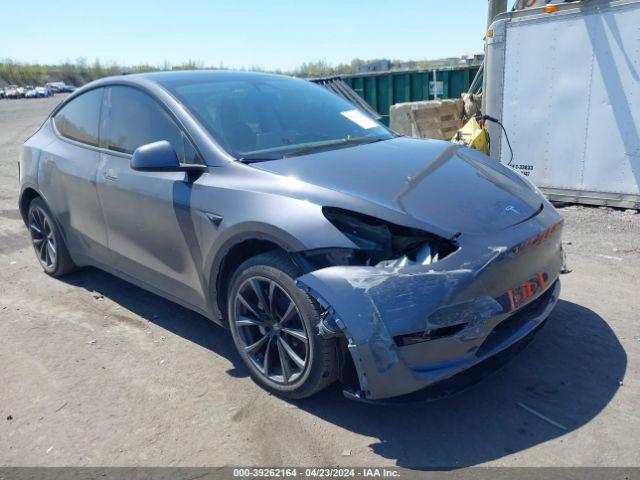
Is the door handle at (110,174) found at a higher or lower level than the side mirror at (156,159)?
lower

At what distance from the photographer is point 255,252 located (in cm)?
314

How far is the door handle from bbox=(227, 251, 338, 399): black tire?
136 centimetres

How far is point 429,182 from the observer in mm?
3002

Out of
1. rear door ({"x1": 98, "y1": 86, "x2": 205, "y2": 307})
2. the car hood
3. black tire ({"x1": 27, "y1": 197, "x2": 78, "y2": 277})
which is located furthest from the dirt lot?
the car hood

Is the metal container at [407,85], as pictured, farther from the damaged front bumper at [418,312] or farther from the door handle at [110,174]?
the damaged front bumper at [418,312]

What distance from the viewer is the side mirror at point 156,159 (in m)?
3.22

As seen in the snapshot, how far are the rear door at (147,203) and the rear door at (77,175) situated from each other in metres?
0.16

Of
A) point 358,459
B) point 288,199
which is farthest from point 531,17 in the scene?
point 358,459

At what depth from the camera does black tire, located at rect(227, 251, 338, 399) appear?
8.93 feet

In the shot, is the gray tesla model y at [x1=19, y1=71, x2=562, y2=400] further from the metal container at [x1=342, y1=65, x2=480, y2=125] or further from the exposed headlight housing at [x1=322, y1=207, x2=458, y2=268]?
the metal container at [x1=342, y1=65, x2=480, y2=125]

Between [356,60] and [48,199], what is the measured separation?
2973 inches

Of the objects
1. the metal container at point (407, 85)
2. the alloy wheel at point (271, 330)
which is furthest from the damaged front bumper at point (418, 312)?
the metal container at point (407, 85)

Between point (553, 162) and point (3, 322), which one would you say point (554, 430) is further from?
point (553, 162)

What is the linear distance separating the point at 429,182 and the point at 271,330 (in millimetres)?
1167
